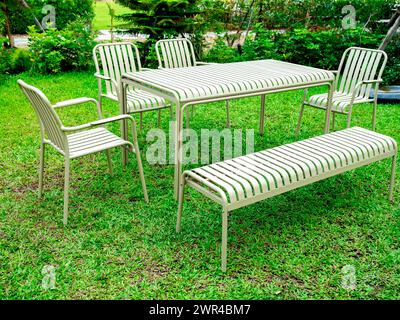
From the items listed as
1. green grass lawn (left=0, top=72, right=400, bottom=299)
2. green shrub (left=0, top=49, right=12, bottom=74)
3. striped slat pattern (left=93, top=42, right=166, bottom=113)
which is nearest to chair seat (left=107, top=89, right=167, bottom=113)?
striped slat pattern (left=93, top=42, right=166, bottom=113)

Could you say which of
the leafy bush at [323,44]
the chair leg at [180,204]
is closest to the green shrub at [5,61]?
the leafy bush at [323,44]

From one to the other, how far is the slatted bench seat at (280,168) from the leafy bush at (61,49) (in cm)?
576

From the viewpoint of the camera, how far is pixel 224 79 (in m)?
3.88

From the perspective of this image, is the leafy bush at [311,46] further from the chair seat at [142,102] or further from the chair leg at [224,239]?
the chair leg at [224,239]

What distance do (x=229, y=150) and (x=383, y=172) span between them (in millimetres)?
1578

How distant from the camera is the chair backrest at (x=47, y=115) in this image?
117 inches

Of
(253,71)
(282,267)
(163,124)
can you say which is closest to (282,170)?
(282,267)

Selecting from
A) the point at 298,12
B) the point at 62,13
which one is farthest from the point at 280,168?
the point at 62,13

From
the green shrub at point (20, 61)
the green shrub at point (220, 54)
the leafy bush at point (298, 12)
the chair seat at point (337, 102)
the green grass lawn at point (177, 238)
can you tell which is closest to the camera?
the green grass lawn at point (177, 238)

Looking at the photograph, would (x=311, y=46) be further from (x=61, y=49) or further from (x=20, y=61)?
(x=20, y=61)

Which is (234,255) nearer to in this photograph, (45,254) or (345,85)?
(45,254)

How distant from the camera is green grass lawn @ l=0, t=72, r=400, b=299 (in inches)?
106

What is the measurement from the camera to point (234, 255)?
2986 millimetres

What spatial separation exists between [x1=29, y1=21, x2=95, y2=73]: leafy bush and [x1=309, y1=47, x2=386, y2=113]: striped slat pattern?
16.5 feet
